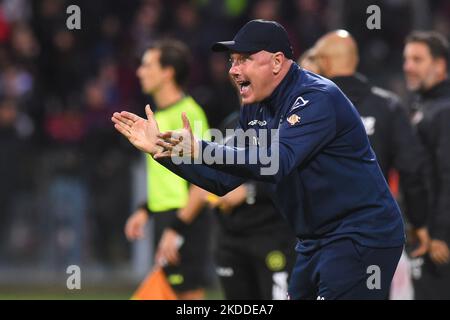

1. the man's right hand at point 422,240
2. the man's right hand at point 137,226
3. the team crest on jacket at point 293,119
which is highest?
the team crest on jacket at point 293,119

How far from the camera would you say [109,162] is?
1273cm

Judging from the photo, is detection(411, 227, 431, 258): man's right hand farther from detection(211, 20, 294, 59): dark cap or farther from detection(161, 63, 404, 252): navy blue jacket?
detection(211, 20, 294, 59): dark cap

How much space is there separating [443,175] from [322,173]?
2588 mm

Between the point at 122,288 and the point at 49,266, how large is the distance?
3.45 feet

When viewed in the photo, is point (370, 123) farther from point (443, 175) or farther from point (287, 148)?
point (287, 148)

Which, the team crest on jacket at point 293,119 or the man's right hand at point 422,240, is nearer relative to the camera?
the team crest on jacket at point 293,119

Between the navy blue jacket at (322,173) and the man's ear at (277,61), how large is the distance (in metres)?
0.07

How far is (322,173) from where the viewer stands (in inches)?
202

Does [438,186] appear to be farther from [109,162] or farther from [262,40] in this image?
[109,162]

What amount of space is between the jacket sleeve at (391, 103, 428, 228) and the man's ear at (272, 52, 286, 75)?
81.9 inches

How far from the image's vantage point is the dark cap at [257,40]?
5070mm

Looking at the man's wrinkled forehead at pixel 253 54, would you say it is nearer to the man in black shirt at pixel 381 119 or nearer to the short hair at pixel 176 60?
the man in black shirt at pixel 381 119

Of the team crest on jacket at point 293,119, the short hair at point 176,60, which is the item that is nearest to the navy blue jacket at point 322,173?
the team crest on jacket at point 293,119

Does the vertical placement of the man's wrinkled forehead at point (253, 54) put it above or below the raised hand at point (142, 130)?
above
